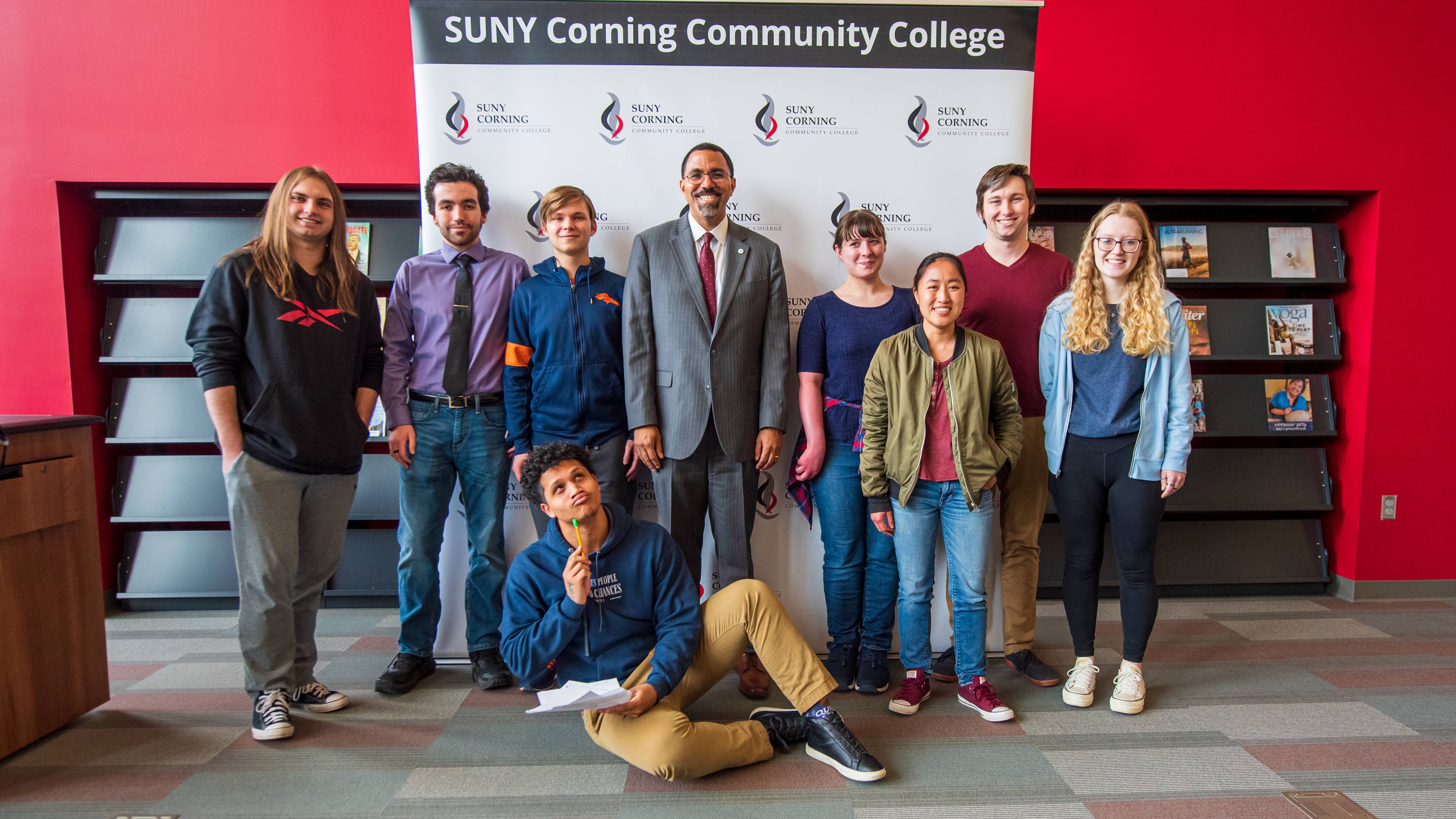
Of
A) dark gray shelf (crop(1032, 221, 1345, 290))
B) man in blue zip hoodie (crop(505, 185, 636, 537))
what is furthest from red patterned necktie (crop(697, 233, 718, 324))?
dark gray shelf (crop(1032, 221, 1345, 290))

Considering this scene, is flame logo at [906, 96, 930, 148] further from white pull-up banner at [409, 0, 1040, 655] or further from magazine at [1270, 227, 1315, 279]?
magazine at [1270, 227, 1315, 279]

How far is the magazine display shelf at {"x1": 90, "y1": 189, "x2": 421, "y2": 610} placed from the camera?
3242 millimetres

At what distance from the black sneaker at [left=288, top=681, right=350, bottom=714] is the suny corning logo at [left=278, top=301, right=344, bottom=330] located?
1.18 meters

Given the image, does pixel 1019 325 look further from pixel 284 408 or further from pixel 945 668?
pixel 284 408

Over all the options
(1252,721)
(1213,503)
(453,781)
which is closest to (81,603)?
(453,781)

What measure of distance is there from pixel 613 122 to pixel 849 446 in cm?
148

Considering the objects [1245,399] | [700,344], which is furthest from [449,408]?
[1245,399]

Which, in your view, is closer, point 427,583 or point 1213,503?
point 427,583

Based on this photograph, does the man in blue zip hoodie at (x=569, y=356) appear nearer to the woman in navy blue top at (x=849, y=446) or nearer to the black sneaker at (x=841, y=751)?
the woman in navy blue top at (x=849, y=446)

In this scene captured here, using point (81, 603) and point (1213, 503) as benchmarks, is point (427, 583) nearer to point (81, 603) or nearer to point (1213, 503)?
point (81, 603)

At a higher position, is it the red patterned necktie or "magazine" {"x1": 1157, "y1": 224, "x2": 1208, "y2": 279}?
"magazine" {"x1": 1157, "y1": 224, "x2": 1208, "y2": 279}

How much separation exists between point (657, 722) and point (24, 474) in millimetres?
1957

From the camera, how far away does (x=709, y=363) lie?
235 centimetres

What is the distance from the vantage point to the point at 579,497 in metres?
1.81
